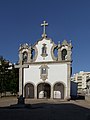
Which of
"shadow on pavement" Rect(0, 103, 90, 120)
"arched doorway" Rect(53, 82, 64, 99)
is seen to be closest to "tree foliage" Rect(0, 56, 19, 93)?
"arched doorway" Rect(53, 82, 64, 99)

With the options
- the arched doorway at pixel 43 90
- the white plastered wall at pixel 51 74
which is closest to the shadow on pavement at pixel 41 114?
the white plastered wall at pixel 51 74

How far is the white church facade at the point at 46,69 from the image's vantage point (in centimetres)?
4547

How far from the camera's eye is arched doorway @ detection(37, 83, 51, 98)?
155 ft

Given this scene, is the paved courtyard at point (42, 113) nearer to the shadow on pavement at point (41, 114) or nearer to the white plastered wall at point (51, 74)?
the shadow on pavement at point (41, 114)

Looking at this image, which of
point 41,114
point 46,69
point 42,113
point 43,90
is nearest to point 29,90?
point 43,90

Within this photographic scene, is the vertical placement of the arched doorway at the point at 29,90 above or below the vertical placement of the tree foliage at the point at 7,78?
below

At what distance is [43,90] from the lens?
47.3 meters

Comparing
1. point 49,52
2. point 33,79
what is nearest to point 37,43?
point 49,52

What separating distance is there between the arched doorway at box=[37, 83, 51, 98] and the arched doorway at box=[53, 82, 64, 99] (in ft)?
5.39

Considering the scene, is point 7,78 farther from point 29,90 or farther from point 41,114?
point 41,114

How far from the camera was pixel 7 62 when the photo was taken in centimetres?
5034

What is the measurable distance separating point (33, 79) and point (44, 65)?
306 cm

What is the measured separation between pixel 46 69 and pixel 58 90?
4068 mm

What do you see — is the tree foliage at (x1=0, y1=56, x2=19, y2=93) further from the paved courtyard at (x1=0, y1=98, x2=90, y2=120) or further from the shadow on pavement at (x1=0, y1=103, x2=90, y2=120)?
the shadow on pavement at (x1=0, y1=103, x2=90, y2=120)
